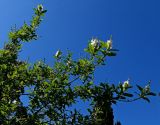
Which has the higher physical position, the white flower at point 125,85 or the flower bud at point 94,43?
the flower bud at point 94,43

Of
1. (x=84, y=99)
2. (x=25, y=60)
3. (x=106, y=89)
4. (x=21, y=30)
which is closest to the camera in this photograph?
(x=106, y=89)

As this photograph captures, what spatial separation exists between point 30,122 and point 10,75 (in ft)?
4.36

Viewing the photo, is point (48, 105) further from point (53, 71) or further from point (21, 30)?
point (21, 30)

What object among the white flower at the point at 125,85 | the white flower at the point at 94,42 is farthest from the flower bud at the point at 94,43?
the white flower at the point at 125,85

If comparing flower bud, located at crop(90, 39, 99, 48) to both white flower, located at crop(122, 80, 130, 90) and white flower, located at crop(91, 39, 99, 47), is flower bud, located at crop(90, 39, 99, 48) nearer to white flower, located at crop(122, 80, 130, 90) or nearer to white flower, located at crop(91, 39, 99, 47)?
white flower, located at crop(91, 39, 99, 47)

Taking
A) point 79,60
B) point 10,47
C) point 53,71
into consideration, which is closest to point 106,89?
point 79,60

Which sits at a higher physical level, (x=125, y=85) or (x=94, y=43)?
(x=94, y=43)

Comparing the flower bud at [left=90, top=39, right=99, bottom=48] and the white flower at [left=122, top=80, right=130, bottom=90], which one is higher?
the flower bud at [left=90, top=39, right=99, bottom=48]

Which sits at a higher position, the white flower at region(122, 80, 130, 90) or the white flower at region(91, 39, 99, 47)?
the white flower at region(91, 39, 99, 47)

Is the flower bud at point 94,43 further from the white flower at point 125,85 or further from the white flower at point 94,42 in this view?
the white flower at point 125,85

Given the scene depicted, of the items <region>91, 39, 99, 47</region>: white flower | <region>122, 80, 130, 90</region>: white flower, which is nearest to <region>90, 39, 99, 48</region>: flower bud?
<region>91, 39, 99, 47</region>: white flower

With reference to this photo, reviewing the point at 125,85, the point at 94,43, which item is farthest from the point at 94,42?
the point at 125,85

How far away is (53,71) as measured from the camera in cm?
1009

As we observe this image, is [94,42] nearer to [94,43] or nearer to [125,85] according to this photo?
[94,43]
